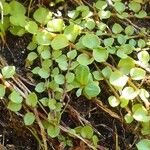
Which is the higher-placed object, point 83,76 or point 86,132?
point 83,76

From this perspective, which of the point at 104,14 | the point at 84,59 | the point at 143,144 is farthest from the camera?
the point at 104,14

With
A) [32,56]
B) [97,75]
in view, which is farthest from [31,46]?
[97,75]

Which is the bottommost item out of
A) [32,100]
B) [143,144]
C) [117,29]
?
[143,144]

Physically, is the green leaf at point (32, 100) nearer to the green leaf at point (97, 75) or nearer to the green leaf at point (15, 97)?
the green leaf at point (15, 97)

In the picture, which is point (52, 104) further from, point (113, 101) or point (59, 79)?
point (113, 101)

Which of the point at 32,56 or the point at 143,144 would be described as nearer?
the point at 143,144

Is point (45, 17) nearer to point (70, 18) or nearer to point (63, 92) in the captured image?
point (70, 18)
